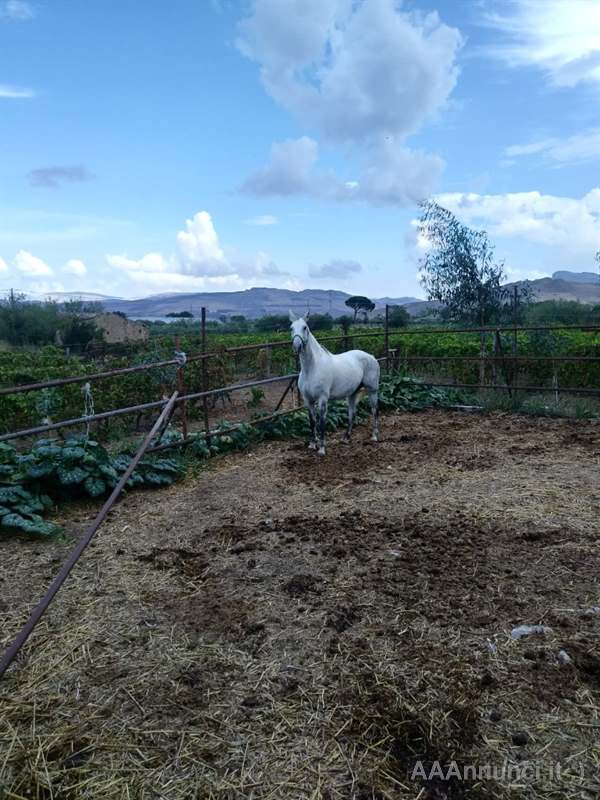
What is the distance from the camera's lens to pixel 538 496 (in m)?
4.75

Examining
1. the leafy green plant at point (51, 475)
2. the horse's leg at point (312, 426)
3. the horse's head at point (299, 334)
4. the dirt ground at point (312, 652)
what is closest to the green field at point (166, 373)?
the horse's head at point (299, 334)

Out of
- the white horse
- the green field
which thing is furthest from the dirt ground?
the green field

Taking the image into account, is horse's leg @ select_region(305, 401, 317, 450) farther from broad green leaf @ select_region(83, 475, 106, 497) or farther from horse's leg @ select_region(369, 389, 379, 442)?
broad green leaf @ select_region(83, 475, 106, 497)

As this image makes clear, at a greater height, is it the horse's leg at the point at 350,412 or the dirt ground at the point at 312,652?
the horse's leg at the point at 350,412

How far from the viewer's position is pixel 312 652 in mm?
2570

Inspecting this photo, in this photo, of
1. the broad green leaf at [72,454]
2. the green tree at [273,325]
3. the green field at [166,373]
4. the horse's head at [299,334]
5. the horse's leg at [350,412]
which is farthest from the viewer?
the green tree at [273,325]

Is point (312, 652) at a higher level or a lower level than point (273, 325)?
lower

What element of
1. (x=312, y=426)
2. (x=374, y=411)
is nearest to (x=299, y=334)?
(x=312, y=426)

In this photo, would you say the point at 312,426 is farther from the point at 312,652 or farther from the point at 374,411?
the point at 312,652

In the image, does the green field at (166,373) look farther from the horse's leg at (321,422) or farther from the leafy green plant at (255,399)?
the horse's leg at (321,422)

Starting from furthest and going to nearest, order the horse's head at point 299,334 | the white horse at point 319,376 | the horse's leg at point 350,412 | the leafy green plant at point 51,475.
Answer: the horse's leg at point 350,412 < the white horse at point 319,376 < the horse's head at point 299,334 < the leafy green plant at point 51,475

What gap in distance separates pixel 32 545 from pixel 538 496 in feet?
13.7

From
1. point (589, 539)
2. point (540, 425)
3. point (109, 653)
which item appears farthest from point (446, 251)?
point (109, 653)

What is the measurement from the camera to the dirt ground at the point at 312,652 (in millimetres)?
1916
